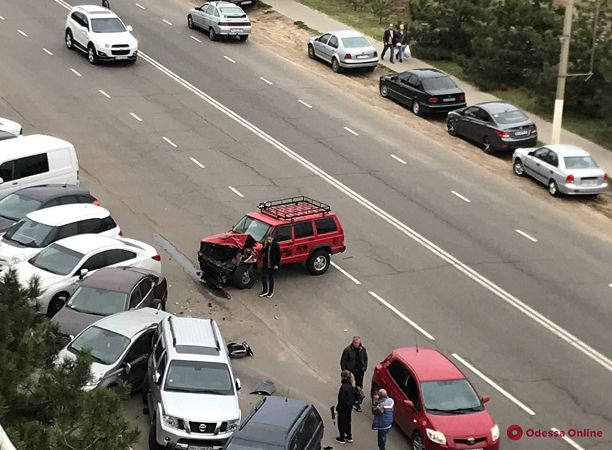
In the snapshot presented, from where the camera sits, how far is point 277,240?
24.3 meters

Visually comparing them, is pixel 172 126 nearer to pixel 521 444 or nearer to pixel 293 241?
pixel 293 241

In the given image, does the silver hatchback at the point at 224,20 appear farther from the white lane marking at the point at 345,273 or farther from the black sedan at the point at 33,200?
the white lane marking at the point at 345,273

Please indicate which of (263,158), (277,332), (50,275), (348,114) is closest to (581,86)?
(348,114)

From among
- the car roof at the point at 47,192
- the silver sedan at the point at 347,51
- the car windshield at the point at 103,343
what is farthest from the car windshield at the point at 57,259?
the silver sedan at the point at 347,51

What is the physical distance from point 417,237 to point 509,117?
876cm

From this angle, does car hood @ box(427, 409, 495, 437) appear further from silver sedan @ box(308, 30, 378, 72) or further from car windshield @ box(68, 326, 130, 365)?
silver sedan @ box(308, 30, 378, 72)

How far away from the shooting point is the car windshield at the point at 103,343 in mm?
18625

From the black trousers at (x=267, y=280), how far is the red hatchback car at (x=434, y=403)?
5.38 metres

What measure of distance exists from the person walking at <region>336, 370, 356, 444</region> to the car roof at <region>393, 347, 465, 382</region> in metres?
1.05

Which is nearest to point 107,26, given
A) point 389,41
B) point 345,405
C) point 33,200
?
point 389,41

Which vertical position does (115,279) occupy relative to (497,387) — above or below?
above

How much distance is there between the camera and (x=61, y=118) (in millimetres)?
34625

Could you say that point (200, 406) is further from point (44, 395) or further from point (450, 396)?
point (44, 395)

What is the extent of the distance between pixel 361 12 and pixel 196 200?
83.2 feet
